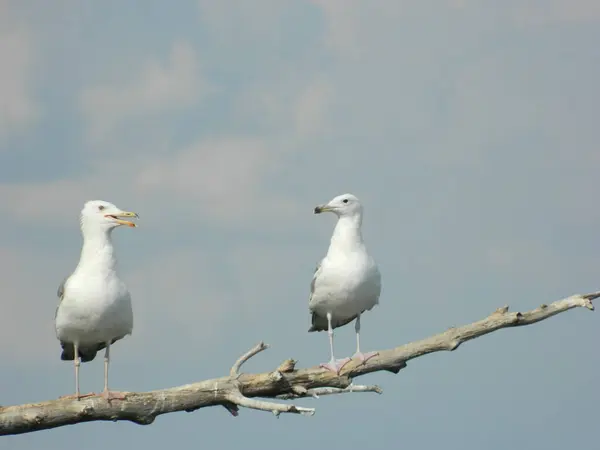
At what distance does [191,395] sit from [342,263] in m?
4.06

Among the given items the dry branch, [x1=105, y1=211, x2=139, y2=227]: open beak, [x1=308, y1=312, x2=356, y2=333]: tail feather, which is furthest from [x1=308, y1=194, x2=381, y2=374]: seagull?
[x1=105, y1=211, x2=139, y2=227]: open beak

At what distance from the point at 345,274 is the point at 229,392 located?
3.74m

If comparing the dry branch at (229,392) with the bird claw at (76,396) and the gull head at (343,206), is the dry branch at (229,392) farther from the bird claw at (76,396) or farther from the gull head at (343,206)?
the gull head at (343,206)

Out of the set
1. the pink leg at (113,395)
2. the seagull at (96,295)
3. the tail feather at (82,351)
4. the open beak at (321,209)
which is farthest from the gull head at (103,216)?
the open beak at (321,209)

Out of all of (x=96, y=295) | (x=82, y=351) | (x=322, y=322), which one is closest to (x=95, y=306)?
(x=96, y=295)

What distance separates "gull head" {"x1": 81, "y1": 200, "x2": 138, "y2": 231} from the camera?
72.7ft

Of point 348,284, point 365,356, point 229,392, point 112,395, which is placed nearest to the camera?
point 229,392

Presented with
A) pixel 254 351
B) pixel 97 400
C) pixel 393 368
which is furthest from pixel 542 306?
pixel 97 400

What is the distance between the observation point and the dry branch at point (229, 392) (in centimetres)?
2053

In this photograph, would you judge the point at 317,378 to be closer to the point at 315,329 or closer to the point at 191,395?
the point at 191,395

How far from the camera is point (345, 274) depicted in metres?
23.3

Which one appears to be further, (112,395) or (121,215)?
(121,215)

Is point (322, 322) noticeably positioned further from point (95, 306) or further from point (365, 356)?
point (95, 306)

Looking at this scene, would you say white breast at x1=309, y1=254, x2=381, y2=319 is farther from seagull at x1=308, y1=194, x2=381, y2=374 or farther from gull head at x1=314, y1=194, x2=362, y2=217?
gull head at x1=314, y1=194, x2=362, y2=217
